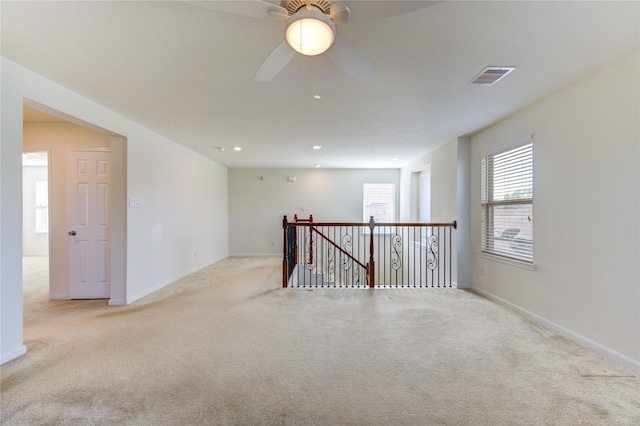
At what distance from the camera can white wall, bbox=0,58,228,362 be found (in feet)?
7.53

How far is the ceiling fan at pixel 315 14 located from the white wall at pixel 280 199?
601 cm

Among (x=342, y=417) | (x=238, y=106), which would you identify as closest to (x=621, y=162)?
(x=342, y=417)

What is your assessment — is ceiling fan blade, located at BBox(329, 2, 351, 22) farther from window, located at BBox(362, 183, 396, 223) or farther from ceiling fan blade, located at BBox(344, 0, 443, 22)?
window, located at BBox(362, 183, 396, 223)

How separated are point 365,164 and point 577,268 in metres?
4.85

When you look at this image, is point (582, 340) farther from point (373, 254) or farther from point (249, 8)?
point (249, 8)

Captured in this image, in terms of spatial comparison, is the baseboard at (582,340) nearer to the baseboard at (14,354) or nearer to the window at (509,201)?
the window at (509,201)

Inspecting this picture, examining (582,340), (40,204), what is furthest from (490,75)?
(40,204)

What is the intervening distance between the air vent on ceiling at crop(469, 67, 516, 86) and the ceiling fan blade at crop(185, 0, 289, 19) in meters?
1.85

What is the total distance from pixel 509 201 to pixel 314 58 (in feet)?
9.90

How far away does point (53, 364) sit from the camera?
88.8 inches

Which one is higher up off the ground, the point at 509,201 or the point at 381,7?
the point at 381,7

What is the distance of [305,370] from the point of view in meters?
2.18

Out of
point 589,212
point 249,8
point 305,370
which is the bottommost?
point 305,370

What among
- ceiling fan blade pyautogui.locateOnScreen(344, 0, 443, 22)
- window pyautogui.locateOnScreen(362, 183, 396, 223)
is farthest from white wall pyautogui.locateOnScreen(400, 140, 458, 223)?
ceiling fan blade pyautogui.locateOnScreen(344, 0, 443, 22)
